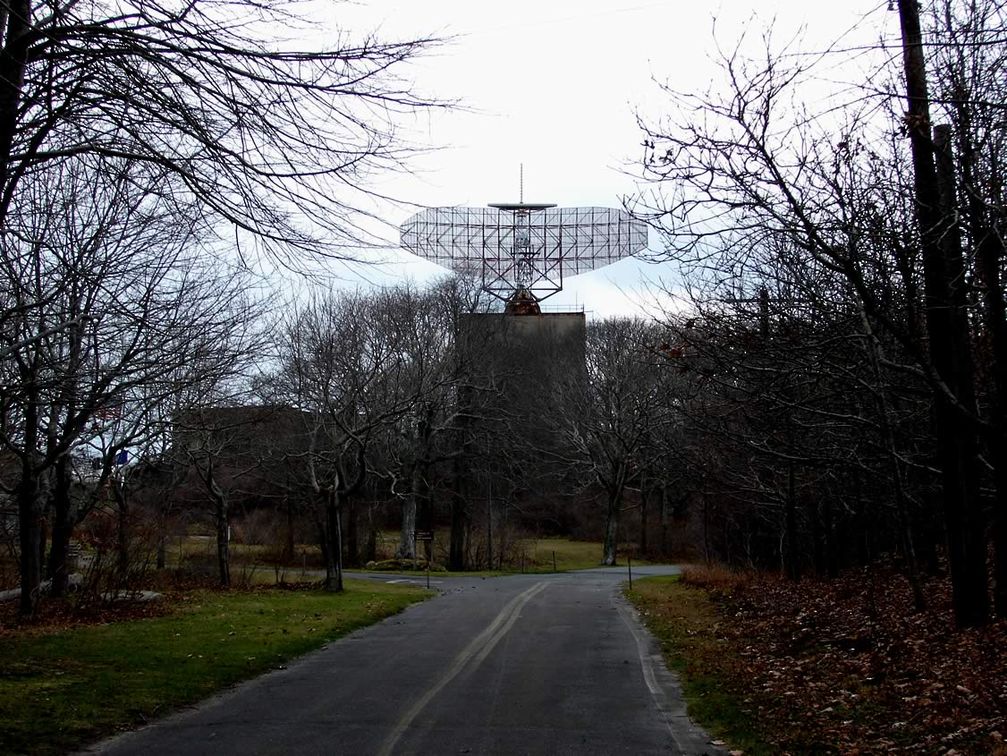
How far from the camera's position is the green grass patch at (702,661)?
848cm

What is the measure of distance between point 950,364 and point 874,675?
11.4 feet

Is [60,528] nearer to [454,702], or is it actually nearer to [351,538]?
[454,702]

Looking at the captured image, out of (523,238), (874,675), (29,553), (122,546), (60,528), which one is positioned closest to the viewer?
(874,675)

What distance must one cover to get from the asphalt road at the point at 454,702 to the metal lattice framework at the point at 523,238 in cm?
2628

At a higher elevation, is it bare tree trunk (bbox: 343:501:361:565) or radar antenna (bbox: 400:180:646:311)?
radar antenna (bbox: 400:180:646:311)

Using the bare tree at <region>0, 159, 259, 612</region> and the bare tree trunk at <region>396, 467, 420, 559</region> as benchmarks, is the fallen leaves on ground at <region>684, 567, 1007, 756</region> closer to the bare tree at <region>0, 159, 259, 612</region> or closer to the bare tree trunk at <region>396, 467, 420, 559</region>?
the bare tree at <region>0, 159, 259, 612</region>

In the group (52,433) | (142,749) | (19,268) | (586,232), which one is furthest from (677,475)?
(142,749)

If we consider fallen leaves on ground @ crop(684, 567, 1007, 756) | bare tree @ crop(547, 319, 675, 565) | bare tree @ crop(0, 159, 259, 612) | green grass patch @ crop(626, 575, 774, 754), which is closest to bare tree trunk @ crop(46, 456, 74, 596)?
bare tree @ crop(0, 159, 259, 612)

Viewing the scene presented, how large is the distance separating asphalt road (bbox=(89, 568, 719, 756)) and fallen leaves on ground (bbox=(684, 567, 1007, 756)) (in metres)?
1.04

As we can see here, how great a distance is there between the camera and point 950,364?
10.9 meters

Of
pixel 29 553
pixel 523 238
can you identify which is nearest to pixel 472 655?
pixel 29 553

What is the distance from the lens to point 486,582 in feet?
110

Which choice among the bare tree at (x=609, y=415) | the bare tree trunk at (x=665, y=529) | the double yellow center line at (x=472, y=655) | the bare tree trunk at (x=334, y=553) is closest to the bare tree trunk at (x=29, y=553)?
the double yellow center line at (x=472, y=655)

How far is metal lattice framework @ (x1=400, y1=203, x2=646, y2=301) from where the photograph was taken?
135 feet
